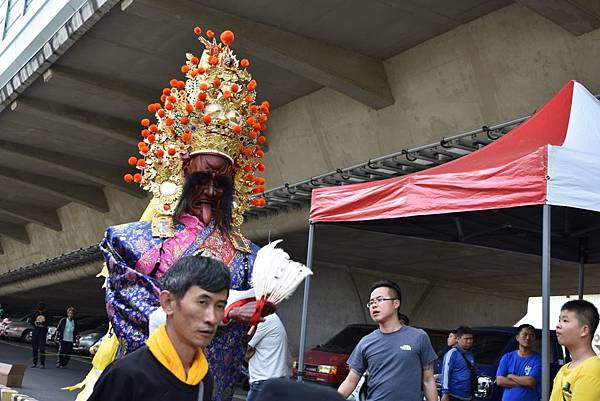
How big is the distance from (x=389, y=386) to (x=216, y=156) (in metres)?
2.06

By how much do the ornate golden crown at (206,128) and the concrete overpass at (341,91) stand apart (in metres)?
6.92

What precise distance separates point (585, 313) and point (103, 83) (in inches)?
550

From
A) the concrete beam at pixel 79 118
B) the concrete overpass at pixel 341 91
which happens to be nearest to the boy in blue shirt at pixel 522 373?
the concrete overpass at pixel 341 91

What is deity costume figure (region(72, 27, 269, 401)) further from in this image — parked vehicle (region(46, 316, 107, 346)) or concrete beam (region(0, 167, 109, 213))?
parked vehicle (region(46, 316, 107, 346))

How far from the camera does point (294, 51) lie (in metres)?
13.7

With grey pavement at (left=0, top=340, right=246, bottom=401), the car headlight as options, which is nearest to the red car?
the car headlight

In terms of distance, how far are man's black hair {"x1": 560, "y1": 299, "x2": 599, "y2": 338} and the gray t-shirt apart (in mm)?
1046

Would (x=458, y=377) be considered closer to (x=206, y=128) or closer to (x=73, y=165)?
(x=206, y=128)

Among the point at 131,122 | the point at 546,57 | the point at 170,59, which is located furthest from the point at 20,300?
the point at 546,57

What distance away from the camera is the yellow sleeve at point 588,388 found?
4.40 m

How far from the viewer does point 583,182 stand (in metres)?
5.65

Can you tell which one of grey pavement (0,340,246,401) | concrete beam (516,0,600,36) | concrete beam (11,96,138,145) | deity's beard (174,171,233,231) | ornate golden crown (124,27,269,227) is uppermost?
concrete beam (11,96,138,145)

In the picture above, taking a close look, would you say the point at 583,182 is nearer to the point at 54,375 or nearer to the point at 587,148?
the point at 587,148

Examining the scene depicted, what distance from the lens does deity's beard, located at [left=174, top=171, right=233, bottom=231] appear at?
14.1ft
